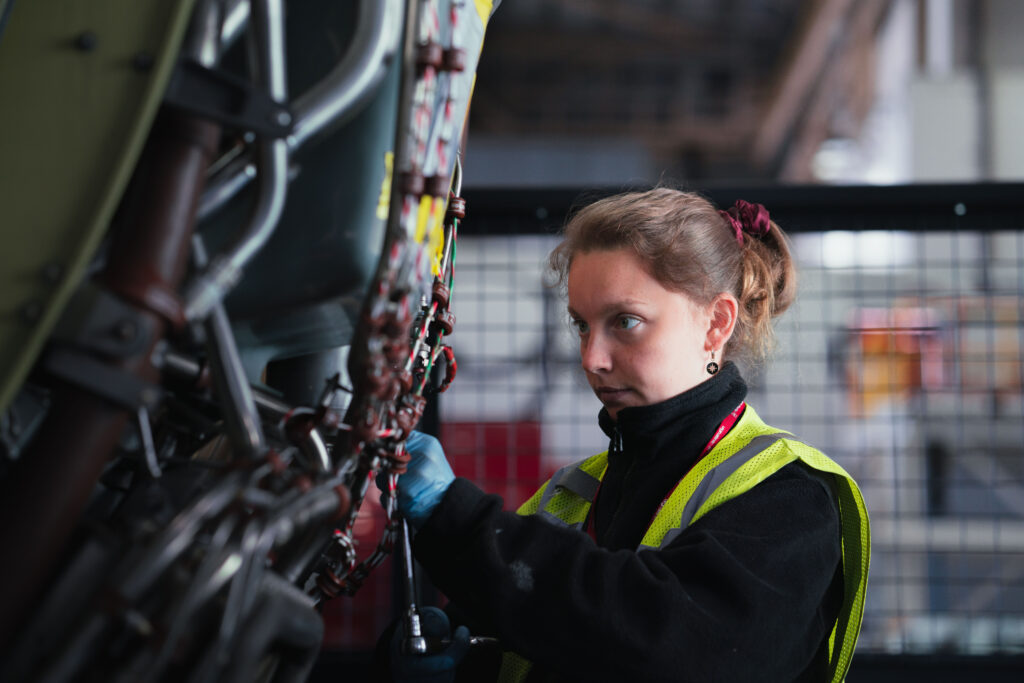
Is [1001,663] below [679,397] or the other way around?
below

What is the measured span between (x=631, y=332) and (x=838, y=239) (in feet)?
7.23

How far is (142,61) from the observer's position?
0.62m

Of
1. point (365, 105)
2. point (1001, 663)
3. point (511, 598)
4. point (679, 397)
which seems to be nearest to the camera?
point (365, 105)

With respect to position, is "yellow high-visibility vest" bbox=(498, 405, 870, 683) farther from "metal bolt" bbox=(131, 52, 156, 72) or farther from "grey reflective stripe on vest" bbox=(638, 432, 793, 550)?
"metal bolt" bbox=(131, 52, 156, 72)

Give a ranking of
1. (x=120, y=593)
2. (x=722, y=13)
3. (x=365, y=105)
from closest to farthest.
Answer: (x=120, y=593)
(x=365, y=105)
(x=722, y=13)

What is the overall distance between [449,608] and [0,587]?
81cm

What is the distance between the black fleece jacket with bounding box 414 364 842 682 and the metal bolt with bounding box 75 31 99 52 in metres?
0.53

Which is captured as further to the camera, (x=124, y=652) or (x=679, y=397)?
(x=679, y=397)

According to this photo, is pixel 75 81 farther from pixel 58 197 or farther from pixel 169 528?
pixel 169 528

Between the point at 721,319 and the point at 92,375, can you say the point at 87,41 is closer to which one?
the point at 92,375

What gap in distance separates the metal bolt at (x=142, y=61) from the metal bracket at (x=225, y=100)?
0.02 metres

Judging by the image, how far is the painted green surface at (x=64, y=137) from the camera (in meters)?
0.61

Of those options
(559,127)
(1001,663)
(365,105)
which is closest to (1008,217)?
(1001,663)

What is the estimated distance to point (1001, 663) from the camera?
1.50 m
